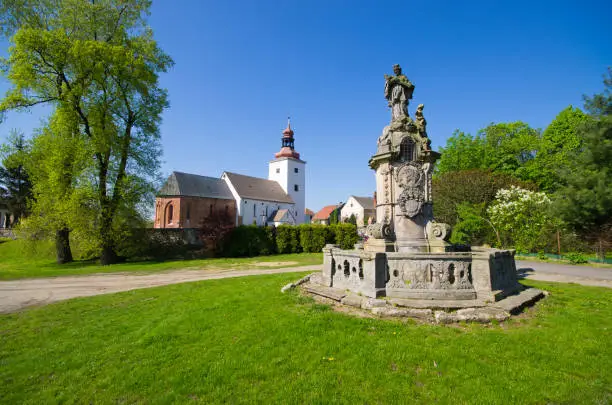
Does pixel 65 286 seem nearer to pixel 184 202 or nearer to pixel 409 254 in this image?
pixel 409 254

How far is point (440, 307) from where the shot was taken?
573cm

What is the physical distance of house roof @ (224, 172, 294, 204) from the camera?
49.1 metres

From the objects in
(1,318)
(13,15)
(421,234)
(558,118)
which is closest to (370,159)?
(421,234)

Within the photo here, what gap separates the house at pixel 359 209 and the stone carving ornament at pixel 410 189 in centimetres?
5709

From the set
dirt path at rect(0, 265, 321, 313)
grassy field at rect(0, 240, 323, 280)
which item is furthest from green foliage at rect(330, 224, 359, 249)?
dirt path at rect(0, 265, 321, 313)

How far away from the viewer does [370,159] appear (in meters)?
9.02

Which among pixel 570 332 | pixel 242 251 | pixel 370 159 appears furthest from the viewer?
pixel 242 251

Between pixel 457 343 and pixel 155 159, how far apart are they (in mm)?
21706

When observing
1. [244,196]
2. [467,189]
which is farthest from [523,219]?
[244,196]

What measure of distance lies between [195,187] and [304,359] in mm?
43706

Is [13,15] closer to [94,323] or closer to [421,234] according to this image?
[94,323]

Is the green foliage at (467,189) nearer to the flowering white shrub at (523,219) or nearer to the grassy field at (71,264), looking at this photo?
the flowering white shrub at (523,219)

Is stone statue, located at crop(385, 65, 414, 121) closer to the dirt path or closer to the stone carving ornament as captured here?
the stone carving ornament

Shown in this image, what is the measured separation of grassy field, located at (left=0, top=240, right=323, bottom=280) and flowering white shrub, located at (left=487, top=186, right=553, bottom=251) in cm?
1301
